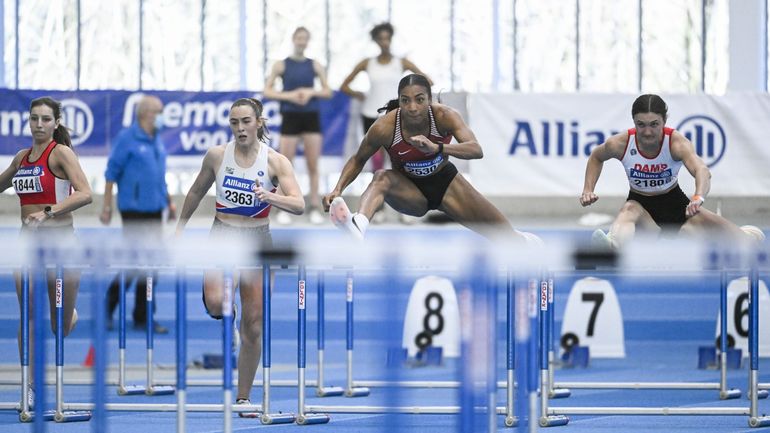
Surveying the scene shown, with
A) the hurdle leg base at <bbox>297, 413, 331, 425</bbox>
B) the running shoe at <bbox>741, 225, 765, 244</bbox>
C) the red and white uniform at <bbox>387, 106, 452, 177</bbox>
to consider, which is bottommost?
the hurdle leg base at <bbox>297, 413, 331, 425</bbox>

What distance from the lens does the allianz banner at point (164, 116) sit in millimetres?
11227

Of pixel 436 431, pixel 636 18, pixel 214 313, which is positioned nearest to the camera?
pixel 214 313

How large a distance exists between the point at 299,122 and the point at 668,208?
438 cm

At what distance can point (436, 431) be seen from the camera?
7.29 meters

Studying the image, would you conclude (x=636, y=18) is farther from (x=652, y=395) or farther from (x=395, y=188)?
(x=395, y=188)

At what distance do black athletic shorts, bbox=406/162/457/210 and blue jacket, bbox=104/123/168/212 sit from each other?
11.5 ft

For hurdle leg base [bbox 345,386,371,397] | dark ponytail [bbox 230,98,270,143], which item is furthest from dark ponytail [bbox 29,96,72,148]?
hurdle leg base [bbox 345,386,371,397]

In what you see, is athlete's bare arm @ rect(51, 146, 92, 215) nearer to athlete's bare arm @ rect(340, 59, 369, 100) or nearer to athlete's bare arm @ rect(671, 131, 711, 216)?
athlete's bare arm @ rect(671, 131, 711, 216)

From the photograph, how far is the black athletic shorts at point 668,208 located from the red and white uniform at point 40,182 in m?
3.15

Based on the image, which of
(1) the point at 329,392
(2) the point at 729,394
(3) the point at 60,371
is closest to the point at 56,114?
(3) the point at 60,371

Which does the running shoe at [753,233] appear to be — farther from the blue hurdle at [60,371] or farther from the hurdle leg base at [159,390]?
the hurdle leg base at [159,390]

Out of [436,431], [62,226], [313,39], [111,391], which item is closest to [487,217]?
[436,431]

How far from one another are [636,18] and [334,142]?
616cm

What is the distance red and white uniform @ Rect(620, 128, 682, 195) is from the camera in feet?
23.7
